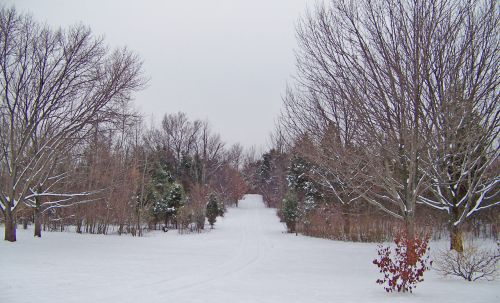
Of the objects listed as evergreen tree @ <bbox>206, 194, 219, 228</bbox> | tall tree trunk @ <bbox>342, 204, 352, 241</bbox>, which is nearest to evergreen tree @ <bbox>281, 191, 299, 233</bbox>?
tall tree trunk @ <bbox>342, 204, 352, 241</bbox>

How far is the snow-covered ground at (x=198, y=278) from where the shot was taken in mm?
7086

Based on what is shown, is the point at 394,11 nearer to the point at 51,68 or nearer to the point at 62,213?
the point at 51,68

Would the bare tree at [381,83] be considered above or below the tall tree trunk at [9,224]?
above

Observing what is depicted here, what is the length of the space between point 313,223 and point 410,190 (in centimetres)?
1369

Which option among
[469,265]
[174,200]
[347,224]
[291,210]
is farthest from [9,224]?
[291,210]

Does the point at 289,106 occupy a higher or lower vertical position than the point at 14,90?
lower

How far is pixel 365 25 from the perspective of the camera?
10.7 meters

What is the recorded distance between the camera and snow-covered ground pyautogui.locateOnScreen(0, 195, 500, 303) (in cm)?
709

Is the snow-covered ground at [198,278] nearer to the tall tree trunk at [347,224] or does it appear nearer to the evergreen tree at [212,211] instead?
the tall tree trunk at [347,224]

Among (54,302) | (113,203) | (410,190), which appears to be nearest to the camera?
(54,302)

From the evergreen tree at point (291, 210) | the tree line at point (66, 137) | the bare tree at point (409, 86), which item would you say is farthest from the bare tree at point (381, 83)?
the evergreen tree at point (291, 210)

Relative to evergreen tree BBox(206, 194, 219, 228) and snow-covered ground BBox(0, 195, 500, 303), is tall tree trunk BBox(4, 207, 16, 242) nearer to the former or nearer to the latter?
snow-covered ground BBox(0, 195, 500, 303)

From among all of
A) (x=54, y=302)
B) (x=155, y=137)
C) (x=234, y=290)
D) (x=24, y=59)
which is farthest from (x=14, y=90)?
(x=155, y=137)

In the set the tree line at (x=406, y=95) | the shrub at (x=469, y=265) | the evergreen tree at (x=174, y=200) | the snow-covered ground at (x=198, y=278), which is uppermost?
the tree line at (x=406, y=95)
